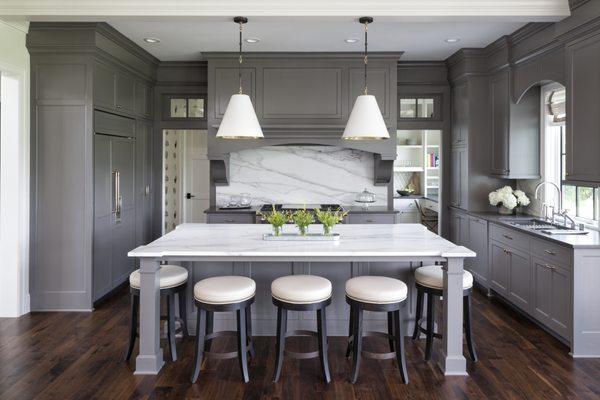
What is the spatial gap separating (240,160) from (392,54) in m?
2.36

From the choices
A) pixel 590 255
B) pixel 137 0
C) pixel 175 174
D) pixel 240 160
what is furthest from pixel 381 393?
pixel 175 174

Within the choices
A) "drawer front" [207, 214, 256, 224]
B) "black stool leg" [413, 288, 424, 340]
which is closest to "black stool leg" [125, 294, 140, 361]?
"black stool leg" [413, 288, 424, 340]

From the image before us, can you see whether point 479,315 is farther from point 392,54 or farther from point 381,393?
point 392,54

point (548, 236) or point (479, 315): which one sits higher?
point (548, 236)

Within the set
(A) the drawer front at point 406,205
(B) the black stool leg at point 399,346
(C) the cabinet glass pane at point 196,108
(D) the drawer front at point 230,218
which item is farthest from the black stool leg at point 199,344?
(A) the drawer front at point 406,205

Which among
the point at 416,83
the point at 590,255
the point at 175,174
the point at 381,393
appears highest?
the point at 416,83

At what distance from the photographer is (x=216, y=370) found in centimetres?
333

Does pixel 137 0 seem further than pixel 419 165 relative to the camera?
No

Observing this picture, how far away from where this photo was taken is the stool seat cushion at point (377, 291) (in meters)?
3.08

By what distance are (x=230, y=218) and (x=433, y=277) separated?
3.08 meters

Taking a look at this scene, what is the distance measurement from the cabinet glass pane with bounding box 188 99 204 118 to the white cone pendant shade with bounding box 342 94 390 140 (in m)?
3.37

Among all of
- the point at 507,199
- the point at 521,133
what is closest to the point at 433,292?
the point at 507,199

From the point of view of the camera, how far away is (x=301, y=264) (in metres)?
3.82

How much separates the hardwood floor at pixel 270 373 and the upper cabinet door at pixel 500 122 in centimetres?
204
